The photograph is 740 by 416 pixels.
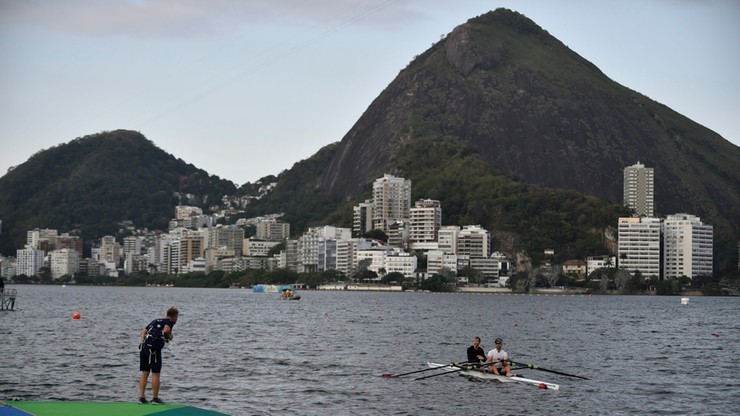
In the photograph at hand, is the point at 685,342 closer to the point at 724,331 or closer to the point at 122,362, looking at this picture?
the point at 724,331

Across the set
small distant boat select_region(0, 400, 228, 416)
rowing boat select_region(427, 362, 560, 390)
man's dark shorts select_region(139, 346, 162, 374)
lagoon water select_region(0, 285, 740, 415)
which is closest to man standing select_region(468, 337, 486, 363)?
rowing boat select_region(427, 362, 560, 390)

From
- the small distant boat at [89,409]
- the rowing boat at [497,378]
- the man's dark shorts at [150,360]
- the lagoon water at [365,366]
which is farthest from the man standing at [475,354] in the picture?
the small distant boat at [89,409]

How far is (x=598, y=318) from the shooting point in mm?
131500

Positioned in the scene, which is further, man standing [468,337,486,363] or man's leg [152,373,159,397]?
man standing [468,337,486,363]

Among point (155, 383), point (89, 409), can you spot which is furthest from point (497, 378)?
point (89, 409)

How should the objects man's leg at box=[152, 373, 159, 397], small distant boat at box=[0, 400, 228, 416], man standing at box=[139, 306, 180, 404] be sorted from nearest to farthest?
small distant boat at box=[0, 400, 228, 416] → man's leg at box=[152, 373, 159, 397] → man standing at box=[139, 306, 180, 404]

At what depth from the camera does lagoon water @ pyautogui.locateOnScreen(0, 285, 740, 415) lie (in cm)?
4588

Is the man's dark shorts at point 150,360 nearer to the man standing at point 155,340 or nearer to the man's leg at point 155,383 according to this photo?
the man standing at point 155,340

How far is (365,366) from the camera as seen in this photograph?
60500 mm

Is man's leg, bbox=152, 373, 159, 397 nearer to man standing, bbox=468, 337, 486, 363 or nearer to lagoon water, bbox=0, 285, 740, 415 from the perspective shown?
lagoon water, bbox=0, 285, 740, 415

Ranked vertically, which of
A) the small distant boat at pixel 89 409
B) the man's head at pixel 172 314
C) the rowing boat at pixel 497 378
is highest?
the man's head at pixel 172 314

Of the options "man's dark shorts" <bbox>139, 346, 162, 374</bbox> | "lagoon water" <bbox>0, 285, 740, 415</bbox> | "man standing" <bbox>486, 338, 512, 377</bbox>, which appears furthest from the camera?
"man standing" <bbox>486, 338, 512, 377</bbox>

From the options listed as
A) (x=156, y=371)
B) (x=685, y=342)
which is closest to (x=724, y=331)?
(x=685, y=342)

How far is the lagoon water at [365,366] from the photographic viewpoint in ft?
151
